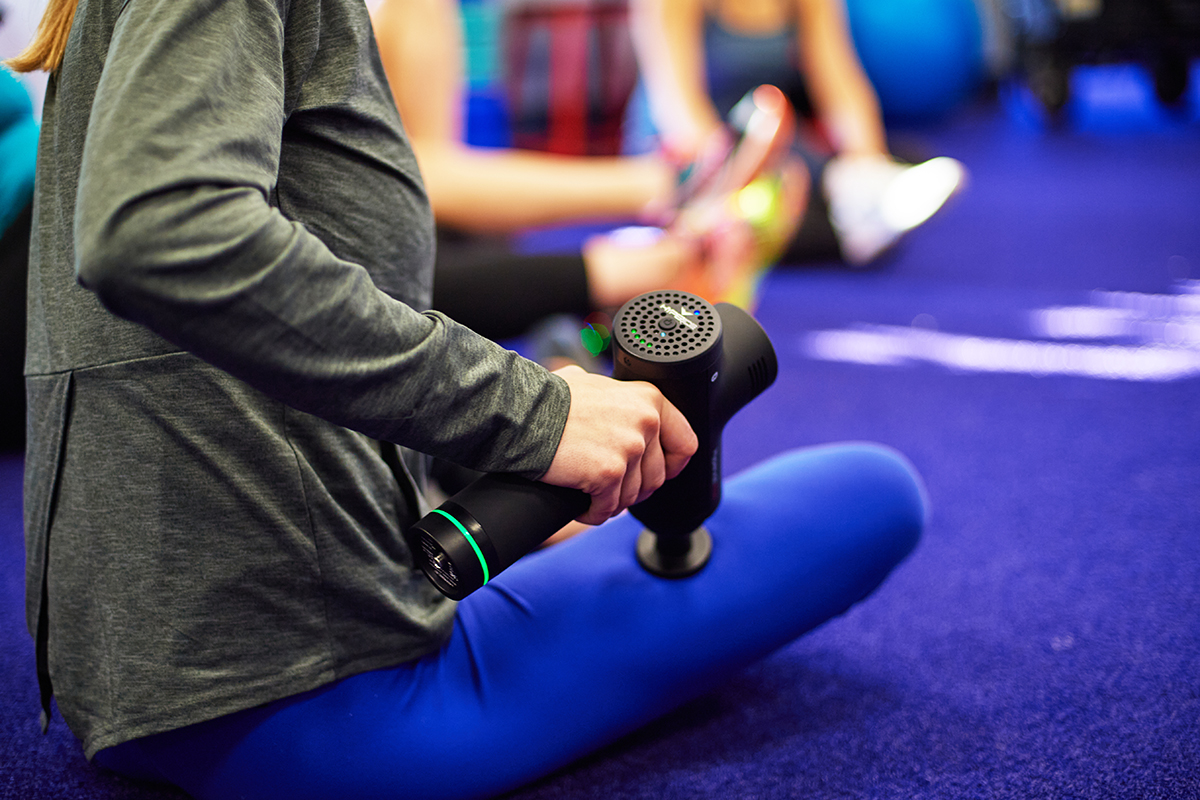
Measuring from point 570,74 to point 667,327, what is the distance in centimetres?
252

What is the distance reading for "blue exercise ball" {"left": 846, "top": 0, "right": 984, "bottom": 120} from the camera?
2.93 metres

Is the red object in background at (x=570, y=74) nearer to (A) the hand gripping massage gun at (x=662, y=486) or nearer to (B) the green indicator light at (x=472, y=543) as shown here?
(A) the hand gripping massage gun at (x=662, y=486)

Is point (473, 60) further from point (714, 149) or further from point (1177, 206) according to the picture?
point (1177, 206)

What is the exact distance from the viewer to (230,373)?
16.0 inches

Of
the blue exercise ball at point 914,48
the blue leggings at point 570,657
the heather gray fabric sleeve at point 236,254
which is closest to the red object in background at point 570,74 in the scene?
the blue exercise ball at point 914,48

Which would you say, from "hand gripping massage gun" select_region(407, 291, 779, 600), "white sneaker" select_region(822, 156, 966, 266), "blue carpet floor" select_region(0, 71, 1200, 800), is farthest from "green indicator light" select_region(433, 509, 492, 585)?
"white sneaker" select_region(822, 156, 966, 266)

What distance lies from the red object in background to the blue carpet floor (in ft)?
3.66

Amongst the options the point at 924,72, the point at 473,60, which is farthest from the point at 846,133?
the point at 473,60

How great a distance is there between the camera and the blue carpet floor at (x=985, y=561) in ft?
2.19

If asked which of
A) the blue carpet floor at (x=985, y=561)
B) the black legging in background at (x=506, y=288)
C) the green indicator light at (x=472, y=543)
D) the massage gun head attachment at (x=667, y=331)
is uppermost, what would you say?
the massage gun head attachment at (x=667, y=331)

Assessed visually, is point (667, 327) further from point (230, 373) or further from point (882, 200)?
point (882, 200)

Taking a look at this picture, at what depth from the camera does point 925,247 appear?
208 cm

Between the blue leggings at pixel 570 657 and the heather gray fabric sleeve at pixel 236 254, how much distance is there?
207 mm

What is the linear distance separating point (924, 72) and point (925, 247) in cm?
124
